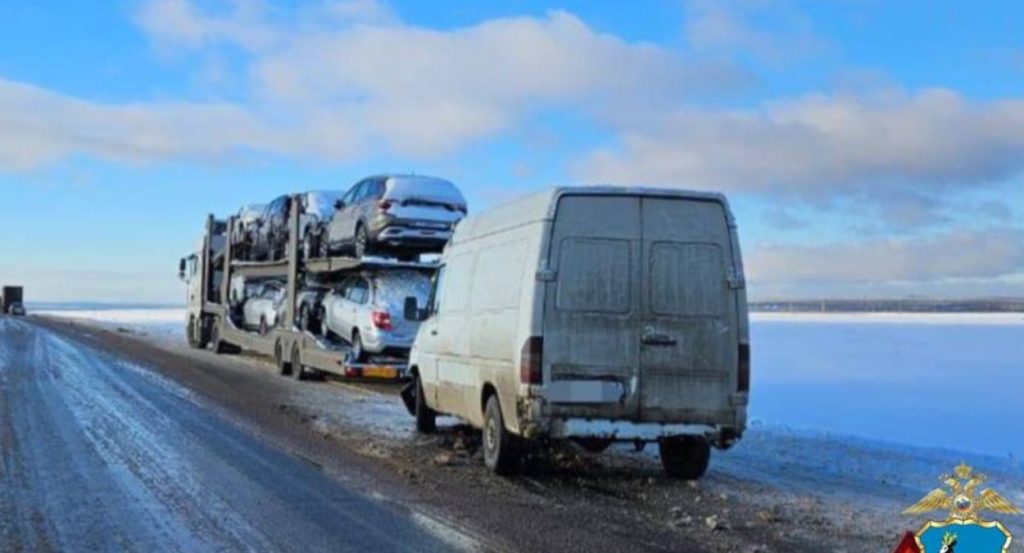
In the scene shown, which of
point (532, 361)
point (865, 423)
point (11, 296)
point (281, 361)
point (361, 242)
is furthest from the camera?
point (11, 296)

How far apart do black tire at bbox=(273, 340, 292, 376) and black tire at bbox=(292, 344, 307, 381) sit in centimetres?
46

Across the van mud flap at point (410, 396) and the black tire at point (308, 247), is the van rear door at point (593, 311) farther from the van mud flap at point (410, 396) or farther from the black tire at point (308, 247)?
the black tire at point (308, 247)

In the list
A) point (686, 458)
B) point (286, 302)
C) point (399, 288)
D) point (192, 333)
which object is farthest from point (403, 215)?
point (192, 333)

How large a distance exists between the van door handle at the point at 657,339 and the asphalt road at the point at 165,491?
2.67 metres

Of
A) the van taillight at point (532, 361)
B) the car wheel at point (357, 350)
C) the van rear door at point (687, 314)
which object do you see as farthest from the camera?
the car wheel at point (357, 350)

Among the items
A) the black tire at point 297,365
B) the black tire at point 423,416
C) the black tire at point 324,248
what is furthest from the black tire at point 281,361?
the black tire at point 423,416

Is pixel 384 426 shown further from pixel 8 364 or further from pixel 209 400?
pixel 8 364

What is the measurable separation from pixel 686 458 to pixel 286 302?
1395cm

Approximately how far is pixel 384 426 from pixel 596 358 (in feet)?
17.2

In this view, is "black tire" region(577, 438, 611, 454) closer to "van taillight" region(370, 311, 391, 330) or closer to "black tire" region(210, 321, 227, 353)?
"van taillight" region(370, 311, 391, 330)

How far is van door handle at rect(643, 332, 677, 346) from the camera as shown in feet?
31.7

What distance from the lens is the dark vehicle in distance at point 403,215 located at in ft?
61.8

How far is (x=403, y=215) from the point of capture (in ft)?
61.8

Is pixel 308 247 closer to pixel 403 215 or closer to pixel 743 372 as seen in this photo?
pixel 403 215
